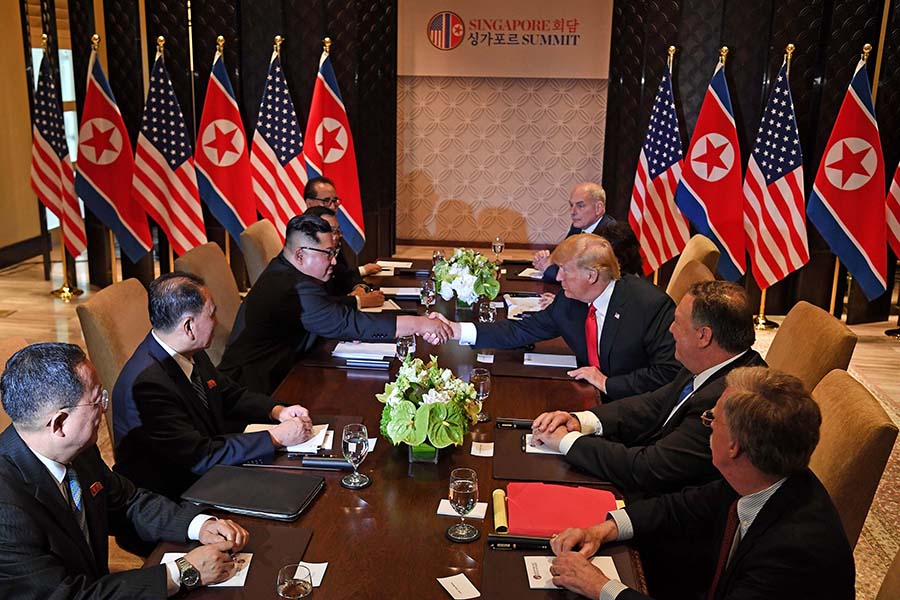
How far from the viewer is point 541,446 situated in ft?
9.01

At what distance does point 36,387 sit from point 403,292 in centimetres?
287

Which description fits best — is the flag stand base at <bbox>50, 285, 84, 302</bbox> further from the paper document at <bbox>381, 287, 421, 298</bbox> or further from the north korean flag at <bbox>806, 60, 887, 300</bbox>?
the north korean flag at <bbox>806, 60, 887, 300</bbox>

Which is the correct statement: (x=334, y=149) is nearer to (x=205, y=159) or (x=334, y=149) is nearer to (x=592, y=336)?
(x=205, y=159)

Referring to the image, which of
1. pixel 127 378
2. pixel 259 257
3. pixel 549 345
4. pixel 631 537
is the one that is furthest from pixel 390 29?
pixel 631 537

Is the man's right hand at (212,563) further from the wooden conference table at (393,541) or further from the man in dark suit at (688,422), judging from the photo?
the man in dark suit at (688,422)

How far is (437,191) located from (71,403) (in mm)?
7505

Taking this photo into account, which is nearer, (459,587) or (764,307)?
(459,587)

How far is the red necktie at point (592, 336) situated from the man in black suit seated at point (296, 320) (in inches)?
23.5

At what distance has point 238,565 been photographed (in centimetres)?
205

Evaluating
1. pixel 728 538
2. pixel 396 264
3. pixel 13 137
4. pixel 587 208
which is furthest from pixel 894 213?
pixel 13 137

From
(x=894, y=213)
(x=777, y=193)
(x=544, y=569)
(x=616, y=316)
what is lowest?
(x=544, y=569)

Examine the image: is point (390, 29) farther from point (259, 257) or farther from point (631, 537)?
point (631, 537)

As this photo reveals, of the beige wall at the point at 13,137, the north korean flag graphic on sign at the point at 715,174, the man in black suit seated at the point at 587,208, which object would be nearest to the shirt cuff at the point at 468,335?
the man in black suit seated at the point at 587,208

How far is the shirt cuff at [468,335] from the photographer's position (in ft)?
12.5
